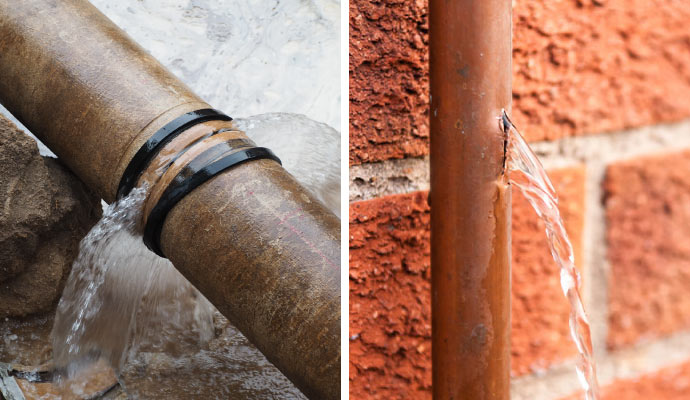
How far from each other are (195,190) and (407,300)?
1.42 feet

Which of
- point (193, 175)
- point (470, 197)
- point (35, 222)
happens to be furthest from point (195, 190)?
point (470, 197)

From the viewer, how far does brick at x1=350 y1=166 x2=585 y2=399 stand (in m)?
0.40

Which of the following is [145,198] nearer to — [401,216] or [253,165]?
[253,165]

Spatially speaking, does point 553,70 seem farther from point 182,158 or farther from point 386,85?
point 182,158

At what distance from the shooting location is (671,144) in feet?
1.16

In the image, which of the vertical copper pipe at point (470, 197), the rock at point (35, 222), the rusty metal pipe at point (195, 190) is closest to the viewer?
the vertical copper pipe at point (470, 197)

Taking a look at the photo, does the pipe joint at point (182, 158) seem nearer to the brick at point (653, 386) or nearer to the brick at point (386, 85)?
the brick at point (386, 85)

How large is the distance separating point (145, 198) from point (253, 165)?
16 cm

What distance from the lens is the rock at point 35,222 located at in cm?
100

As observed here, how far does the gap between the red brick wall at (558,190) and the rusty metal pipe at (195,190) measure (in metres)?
0.29

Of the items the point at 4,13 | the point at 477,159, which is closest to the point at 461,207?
the point at 477,159

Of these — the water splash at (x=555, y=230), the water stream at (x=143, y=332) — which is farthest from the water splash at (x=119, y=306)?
the water splash at (x=555, y=230)

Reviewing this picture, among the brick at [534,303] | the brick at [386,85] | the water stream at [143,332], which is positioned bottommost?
the water stream at [143,332]

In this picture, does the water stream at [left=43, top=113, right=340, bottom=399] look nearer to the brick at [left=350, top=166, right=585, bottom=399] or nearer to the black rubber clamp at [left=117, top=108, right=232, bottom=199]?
the black rubber clamp at [left=117, top=108, right=232, bottom=199]
